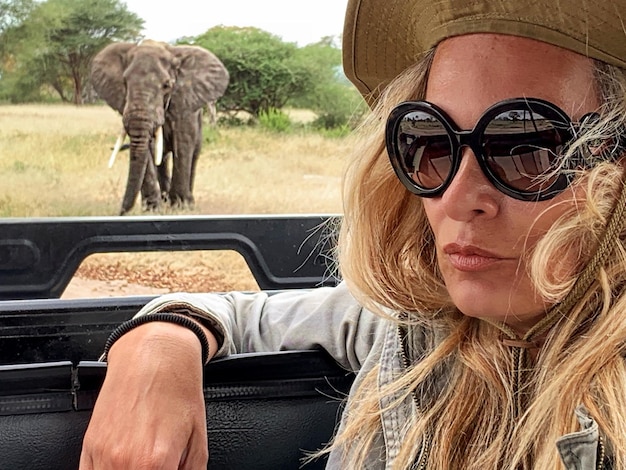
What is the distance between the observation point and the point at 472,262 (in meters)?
0.82

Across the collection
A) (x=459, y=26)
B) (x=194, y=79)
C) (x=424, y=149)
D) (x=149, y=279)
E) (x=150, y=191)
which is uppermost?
(x=459, y=26)

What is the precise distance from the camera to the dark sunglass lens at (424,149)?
82 centimetres

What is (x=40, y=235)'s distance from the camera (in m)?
1.77

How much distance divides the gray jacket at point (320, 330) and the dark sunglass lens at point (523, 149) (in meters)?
0.31

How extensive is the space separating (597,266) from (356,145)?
394 millimetres

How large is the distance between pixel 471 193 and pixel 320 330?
44cm

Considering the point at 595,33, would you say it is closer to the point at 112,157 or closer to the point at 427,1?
the point at 427,1

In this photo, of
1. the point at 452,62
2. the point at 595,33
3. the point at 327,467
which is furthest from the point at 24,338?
the point at 595,33

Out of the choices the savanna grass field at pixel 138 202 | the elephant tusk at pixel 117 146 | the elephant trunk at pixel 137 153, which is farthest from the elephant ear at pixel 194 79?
the savanna grass field at pixel 138 202

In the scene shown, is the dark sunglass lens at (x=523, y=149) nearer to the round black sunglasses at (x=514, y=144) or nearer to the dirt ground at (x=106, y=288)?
the round black sunglasses at (x=514, y=144)

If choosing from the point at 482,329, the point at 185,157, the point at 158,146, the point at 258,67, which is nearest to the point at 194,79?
the point at 158,146

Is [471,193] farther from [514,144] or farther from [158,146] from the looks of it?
[158,146]

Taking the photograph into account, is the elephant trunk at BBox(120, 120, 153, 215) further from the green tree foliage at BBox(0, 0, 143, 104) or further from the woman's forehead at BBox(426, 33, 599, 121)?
the woman's forehead at BBox(426, 33, 599, 121)

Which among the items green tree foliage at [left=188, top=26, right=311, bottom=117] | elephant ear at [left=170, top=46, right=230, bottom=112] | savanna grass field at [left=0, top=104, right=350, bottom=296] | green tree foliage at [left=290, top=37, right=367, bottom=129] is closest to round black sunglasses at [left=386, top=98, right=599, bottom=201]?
savanna grass field at [left=0, top=104, right=350, bottom=296]
